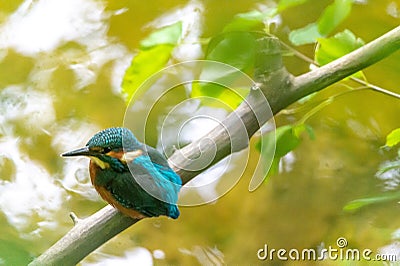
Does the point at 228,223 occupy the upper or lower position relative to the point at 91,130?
lower

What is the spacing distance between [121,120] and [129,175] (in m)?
0.18

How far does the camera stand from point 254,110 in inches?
20.0

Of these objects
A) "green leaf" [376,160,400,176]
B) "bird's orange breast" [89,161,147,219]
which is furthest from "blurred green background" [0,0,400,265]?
"bird's orange breast" [89,161,147,219]

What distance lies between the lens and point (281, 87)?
51cm

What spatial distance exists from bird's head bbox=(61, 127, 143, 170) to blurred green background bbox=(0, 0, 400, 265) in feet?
0.51

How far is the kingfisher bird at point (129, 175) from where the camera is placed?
44cm

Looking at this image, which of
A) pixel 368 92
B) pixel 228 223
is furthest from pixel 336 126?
pixel 228 223

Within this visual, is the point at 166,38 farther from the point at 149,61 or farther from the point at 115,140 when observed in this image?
the point at 115,140

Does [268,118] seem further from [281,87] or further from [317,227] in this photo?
[317,227]

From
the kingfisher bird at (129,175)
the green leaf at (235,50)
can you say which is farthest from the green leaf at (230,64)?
the kingfisher bird at (129,175)

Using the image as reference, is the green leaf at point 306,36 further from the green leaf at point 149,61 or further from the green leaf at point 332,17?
the green leaf at point 149,61

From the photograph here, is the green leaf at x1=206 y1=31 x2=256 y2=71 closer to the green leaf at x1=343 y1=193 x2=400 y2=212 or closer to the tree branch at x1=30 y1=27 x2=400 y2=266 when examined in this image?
the tree branch at x1=30 y1=27 x2=400 y2=266

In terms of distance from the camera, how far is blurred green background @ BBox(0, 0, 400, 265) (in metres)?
0.65

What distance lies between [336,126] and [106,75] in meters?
0.29
